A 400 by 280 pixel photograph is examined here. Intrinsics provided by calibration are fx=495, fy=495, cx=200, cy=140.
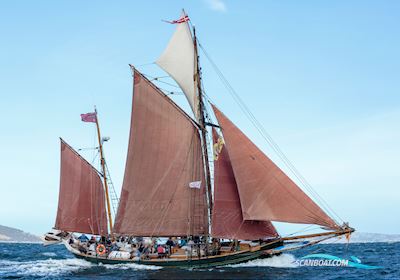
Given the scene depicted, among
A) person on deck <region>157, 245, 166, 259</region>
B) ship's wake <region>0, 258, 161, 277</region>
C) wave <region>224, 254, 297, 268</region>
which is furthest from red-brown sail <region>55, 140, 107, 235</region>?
wave <region>224, 254, 297, 268</region>

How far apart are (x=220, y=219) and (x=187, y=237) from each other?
475 cm

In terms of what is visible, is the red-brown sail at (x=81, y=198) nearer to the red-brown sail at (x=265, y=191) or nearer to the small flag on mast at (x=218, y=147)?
the small flag on mast at (x=218, y=147)

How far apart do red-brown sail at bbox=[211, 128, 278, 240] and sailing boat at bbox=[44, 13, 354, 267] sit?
78 mm

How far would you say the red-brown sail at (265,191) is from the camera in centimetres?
3596

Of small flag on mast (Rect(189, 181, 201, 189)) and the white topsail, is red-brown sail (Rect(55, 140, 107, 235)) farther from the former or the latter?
small flag on mast (Rect(189, 181, 201, 189))

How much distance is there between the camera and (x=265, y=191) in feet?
121

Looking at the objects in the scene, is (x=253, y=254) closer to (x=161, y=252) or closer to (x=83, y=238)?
(x=161, y=252)

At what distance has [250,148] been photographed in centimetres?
3841

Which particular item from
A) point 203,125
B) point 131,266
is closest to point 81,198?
point 131,266

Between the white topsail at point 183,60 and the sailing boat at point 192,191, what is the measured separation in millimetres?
92

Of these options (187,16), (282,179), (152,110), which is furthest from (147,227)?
(187,16)

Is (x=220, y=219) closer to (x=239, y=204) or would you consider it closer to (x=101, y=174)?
(x=239, y=204)

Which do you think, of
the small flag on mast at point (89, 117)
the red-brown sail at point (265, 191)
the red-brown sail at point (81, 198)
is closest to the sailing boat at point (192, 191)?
the red-brown sail at point (265, 191)

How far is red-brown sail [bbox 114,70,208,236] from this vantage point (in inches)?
1695
